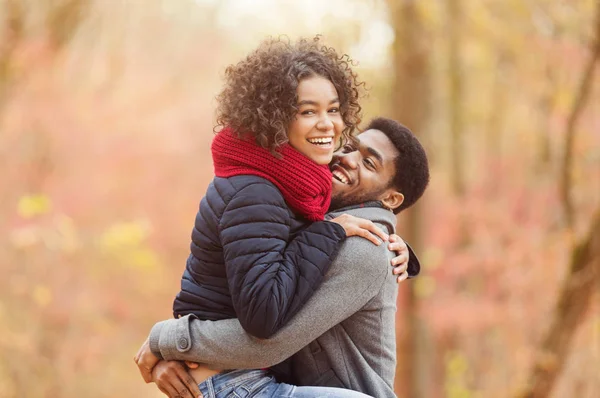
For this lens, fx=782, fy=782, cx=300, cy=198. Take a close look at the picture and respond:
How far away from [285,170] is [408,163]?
55 cm

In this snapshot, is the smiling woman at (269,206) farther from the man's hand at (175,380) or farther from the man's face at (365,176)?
the man's face at (365,176)

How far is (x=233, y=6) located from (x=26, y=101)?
14.1 ft

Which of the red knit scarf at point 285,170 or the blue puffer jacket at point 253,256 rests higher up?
the red knit scarf at point 285,170

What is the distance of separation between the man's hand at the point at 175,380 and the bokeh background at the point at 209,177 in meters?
4.50

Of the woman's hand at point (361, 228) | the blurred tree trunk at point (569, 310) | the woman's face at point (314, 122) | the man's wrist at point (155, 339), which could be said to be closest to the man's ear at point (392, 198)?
the woman's hand at point (361, 228)

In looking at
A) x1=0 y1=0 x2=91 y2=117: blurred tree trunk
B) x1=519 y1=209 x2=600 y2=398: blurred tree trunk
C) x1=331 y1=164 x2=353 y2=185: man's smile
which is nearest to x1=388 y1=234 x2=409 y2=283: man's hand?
x1=331 y1=164 x2=353 y2=185: man's smile

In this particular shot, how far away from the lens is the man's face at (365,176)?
9.23ft

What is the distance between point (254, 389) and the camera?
252cm

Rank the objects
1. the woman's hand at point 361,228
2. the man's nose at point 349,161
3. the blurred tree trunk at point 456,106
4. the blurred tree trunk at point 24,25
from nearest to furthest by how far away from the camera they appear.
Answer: the woman's hand at point 361,228
the man's nose at point 349,161
the blurred tree trunk at point 24,25
the blurred tree trunk at point 456,106

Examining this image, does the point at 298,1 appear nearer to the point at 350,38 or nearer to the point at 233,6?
the point at 233,6

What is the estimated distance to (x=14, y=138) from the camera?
929 cm

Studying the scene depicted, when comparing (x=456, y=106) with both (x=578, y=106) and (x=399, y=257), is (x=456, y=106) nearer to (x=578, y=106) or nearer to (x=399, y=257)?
(x=578, y=106)

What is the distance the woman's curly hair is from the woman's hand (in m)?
0.34

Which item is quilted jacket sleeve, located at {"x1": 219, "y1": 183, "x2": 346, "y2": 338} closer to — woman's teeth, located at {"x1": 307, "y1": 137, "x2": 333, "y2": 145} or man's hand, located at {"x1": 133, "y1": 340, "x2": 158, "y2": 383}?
woman's teeth, located at {"x1": 307, "y1": 137, "x2": 333, "y2": 145}
